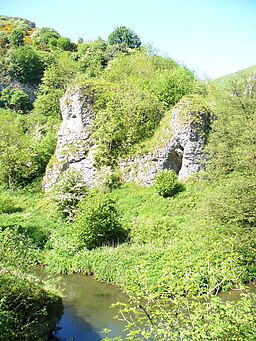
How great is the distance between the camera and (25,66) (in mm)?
61594

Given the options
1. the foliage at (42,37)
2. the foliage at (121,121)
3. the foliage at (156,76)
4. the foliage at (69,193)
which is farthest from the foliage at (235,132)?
the foliage at (42,37)

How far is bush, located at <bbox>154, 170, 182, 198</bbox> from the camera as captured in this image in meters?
25.9

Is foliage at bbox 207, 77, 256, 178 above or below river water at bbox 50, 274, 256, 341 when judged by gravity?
above

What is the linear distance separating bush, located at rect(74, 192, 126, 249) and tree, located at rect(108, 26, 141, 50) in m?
59.1

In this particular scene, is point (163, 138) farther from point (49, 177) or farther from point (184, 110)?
point (49, 177)

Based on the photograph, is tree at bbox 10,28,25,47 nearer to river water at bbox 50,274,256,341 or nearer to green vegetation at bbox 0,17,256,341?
green vegetation at bbox 0,17,256,341

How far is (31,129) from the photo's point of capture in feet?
151

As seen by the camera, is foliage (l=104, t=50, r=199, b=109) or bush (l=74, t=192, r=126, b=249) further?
foliage (l=104, t=50, r=199, b=109)

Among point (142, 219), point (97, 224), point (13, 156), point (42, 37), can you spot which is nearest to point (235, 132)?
point (142, 219)

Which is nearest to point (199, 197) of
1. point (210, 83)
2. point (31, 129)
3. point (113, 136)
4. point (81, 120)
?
point (113, 136)

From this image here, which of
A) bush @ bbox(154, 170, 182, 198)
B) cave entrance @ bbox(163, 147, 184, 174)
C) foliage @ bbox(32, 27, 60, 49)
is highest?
foliage @ bbox(32, 27, 60, 49)

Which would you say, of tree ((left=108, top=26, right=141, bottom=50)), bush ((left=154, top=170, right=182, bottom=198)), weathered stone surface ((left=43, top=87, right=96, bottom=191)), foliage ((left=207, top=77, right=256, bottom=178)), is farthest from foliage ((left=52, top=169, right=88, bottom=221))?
tree ((left=108, top=26, right=141, bottom=50))

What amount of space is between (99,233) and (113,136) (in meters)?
11.3

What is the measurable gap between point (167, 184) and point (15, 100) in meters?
37.3
